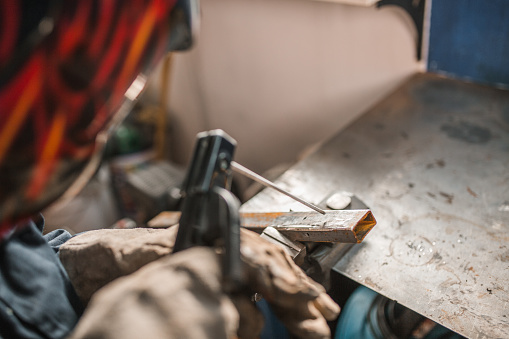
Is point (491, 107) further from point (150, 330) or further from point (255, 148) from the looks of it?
point (150, 330)

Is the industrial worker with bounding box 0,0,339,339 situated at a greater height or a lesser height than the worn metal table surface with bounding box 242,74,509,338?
greater

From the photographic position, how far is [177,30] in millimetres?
692

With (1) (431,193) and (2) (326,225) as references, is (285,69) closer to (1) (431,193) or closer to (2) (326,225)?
(1) (431,193)

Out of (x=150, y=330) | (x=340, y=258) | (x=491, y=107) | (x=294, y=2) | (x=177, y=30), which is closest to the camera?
(x=150, y=330)

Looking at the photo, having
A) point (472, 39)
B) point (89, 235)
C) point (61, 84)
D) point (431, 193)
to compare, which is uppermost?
point (61, 84)

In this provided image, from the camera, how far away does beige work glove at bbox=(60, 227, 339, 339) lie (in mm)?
445

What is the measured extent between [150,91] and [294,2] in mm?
1233

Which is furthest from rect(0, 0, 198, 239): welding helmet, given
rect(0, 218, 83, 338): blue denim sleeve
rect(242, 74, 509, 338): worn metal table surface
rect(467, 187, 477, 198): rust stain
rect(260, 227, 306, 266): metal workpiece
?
rect(467, 187, 477, 198): rust stain

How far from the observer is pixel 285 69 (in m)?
1.84

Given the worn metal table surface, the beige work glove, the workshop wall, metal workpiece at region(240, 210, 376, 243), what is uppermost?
the workshop wall

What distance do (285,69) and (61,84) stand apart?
1403mm

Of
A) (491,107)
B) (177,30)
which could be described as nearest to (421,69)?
(491,107)

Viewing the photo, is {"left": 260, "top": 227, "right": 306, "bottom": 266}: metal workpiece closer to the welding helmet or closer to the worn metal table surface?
the worn metal table surface

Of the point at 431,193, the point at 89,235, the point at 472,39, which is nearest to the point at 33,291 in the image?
the point at 89,235
